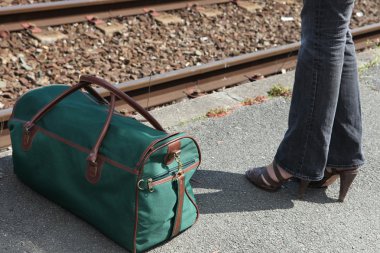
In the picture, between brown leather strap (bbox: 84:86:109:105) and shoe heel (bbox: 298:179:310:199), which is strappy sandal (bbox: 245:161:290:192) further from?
brown leather strap (bbox: 84:86:109:105)

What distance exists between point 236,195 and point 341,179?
0.59m

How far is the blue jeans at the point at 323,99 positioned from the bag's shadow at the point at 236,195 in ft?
0.70

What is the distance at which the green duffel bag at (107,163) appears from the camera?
2951 mm

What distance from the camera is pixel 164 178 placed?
2994mm

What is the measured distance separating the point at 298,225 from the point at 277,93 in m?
1.83

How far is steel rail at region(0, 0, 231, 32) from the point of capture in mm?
5176

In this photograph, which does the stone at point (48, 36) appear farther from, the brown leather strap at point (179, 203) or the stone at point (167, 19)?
the brown leather strap at point (179, 203)

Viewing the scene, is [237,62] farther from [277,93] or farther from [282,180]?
[282,180]

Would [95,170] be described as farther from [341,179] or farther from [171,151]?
[341,179]

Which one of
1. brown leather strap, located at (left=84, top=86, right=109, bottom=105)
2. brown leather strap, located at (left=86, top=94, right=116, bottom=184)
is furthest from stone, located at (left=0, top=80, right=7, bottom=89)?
brown leather strap, located at (left=86, top=94, right=116, bottom=184)

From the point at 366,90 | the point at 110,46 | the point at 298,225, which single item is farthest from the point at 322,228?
the point at 110,46

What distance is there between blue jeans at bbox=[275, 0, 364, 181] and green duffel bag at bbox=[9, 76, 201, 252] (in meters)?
0.63

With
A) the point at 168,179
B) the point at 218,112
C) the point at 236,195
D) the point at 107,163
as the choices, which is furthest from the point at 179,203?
the point at 218,112

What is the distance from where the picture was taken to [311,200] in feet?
12.3
